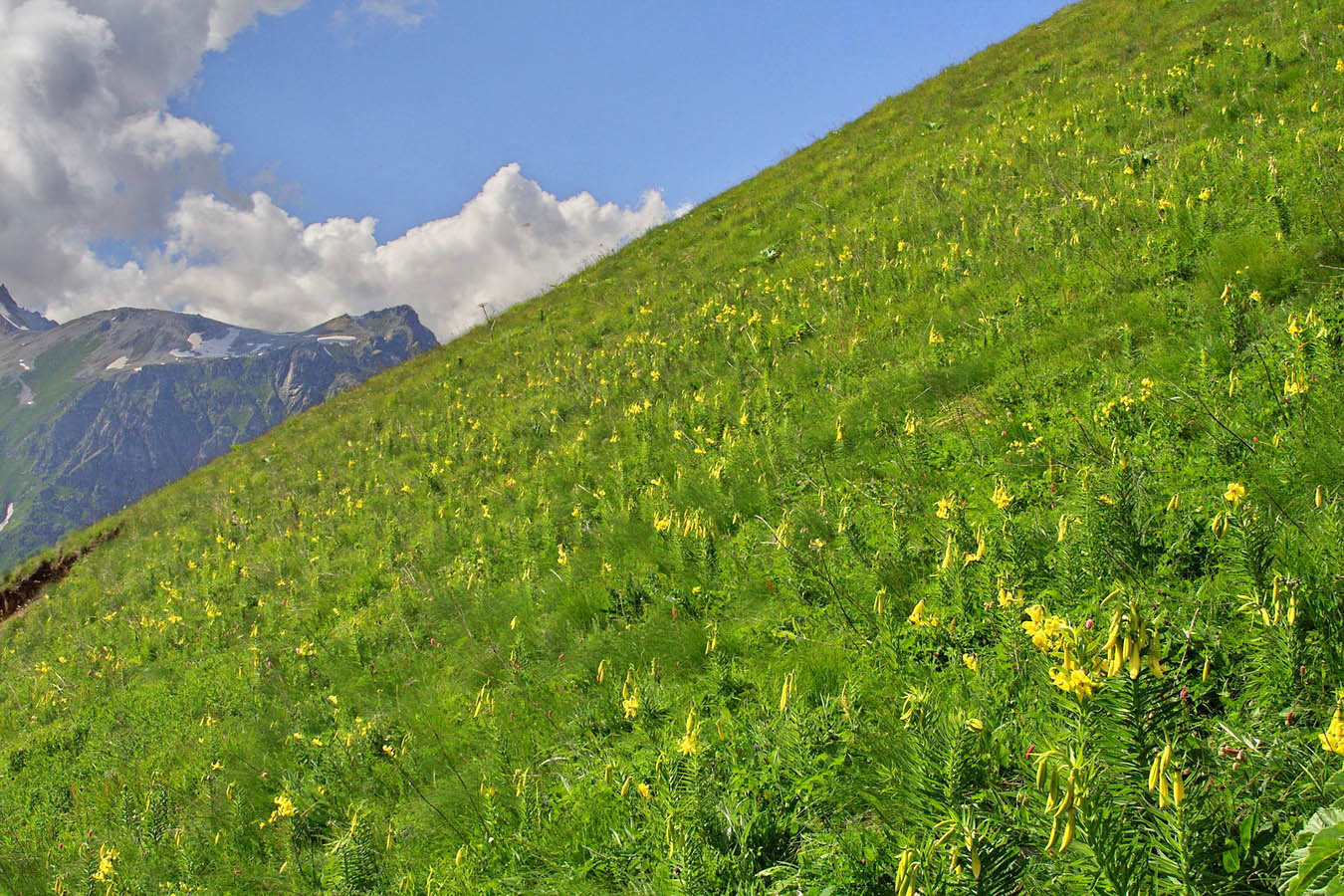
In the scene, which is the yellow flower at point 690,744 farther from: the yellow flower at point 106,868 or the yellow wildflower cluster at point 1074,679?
the yellow flower at point 106,868

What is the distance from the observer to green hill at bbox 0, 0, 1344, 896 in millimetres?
1880

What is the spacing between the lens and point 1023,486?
12.6 ft

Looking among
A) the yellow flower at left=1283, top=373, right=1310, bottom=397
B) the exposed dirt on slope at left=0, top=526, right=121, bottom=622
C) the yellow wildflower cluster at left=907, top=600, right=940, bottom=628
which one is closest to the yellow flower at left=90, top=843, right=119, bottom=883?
the yellow wildflower cluster at left=907, top=600, right=940, bottom=628

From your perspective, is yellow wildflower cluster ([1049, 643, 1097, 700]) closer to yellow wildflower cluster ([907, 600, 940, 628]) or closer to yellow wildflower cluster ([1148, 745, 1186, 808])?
yellow wildflower cluster ([1148, 745, 1186, 808])

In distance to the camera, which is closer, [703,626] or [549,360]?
[703,626]

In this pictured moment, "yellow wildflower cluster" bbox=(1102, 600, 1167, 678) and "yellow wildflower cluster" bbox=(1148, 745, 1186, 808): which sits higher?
"yellow wildflower cluster" bbox=(1102, 600, 1167, 678)

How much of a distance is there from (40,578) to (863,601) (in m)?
21.4

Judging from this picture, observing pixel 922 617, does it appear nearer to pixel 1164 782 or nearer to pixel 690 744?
pixel 690 744

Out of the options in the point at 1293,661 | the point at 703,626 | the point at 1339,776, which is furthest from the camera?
the point at 703,626

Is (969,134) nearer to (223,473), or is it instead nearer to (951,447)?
(951,447)

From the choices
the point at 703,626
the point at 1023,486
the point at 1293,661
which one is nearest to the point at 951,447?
the point at 1023,486

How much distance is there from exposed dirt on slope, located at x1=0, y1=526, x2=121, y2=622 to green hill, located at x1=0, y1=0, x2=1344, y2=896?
4769 millimetres

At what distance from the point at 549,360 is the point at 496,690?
1071 cm

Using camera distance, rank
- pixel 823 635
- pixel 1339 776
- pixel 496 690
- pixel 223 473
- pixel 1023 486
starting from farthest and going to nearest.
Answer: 1. pixel 223 473
2. pixel 496 690
3. pixel 1023 486
4. pixel 823 635
5. pixel 1339 776
